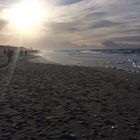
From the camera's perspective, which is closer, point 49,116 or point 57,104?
point 49,116

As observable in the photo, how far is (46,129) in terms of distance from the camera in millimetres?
9914

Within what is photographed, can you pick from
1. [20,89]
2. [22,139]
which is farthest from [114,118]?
[20,89]

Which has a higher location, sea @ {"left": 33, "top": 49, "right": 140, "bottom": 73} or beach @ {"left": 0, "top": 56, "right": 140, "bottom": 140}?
sea @ {"left": 33, "top": 49, "right": 140, "bottom": 73}

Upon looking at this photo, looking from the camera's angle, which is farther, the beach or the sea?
the sea

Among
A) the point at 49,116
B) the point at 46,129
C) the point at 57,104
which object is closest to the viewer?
the point at 46,129

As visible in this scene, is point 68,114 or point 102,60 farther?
point 102,60

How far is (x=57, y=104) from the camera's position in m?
13.7

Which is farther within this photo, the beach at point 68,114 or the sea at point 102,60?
the sea at point 102,60

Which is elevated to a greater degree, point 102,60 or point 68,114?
point 102,60

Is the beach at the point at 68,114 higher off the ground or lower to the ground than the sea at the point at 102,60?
lower

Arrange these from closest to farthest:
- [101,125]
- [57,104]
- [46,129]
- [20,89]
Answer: [46,129], [101,125], [57,104], [20,89]

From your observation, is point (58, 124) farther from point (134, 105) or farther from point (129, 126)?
point (134, 105)

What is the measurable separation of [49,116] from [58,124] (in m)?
1.06

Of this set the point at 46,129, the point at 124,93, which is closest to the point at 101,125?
the point at 46,129
